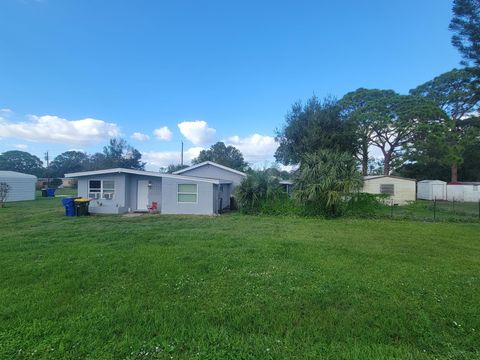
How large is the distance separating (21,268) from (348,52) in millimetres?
14900

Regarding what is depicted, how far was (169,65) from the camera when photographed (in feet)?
47.5

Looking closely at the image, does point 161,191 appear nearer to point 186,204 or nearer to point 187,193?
point 187,193

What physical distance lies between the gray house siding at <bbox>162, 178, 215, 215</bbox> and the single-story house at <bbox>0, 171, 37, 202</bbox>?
15378 millimetres

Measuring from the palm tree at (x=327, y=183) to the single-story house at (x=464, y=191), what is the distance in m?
20.7

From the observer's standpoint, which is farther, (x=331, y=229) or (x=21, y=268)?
(x=331, y=229)

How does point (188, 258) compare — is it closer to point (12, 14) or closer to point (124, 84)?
point (12, 14)

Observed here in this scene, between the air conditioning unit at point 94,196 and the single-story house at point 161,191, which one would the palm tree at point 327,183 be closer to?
the single-story house at point 161,191

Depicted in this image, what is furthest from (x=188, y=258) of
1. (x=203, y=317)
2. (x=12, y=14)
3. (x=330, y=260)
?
(x=12, y=14)

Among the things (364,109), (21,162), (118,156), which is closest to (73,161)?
(21,162)

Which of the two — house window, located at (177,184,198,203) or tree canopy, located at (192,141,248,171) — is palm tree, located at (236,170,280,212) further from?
tree canopy, located at (192,141,248,171)

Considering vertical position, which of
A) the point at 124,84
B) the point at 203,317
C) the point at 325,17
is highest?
the point at 325,17

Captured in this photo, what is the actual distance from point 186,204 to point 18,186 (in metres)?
17.9

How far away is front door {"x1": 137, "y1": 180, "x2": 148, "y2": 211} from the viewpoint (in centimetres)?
1503

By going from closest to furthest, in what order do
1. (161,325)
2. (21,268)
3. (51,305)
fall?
(161,325)
(51,305)
(21,268)
